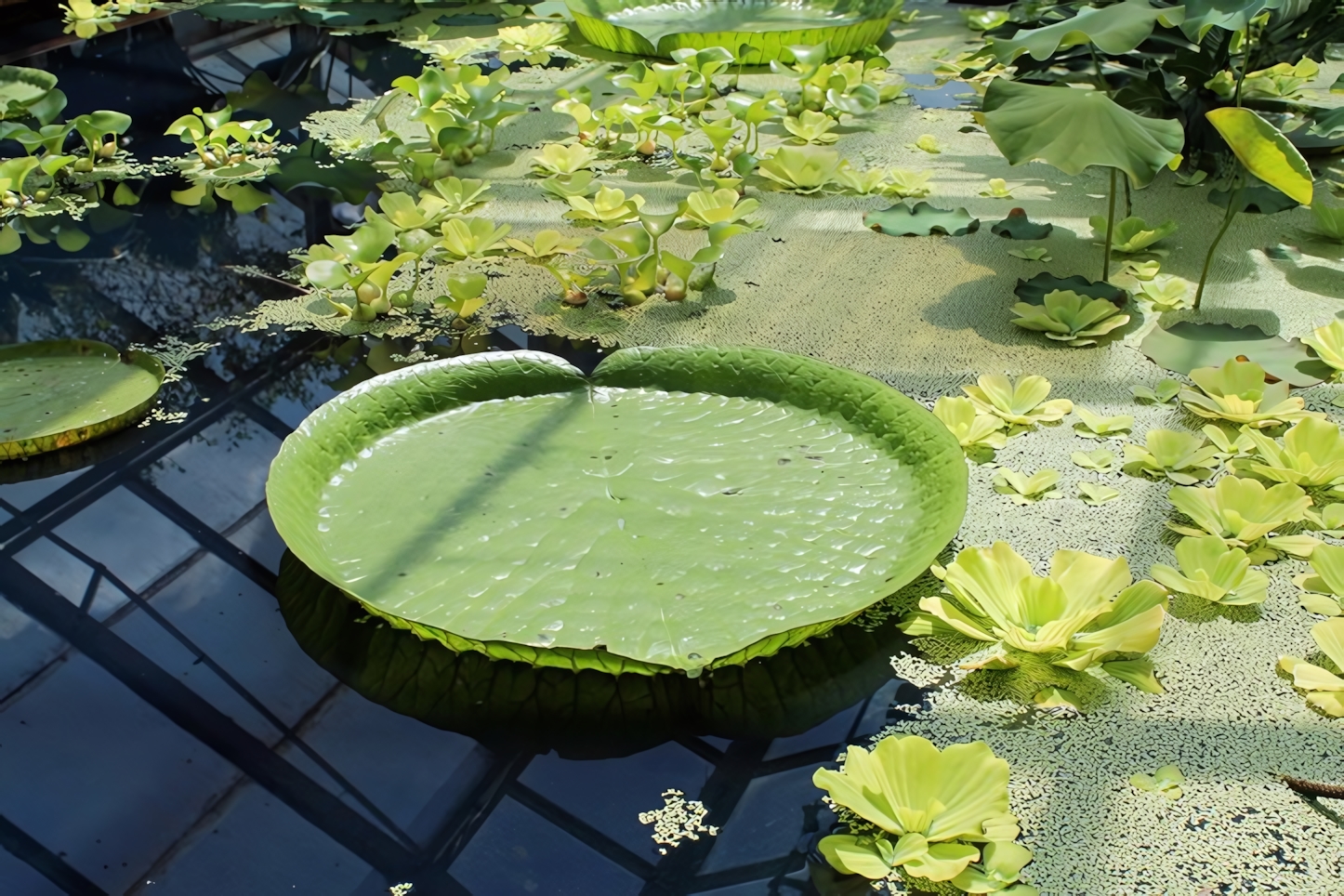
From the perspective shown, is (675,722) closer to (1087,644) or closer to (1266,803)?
(1087,644)

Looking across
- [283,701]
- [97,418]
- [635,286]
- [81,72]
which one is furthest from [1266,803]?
[81,72]

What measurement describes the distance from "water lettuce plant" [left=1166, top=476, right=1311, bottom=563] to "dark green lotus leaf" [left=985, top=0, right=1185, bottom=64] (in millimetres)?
902

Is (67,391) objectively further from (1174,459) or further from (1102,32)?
(1102,32)

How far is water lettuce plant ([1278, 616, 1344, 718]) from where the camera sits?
122 cm

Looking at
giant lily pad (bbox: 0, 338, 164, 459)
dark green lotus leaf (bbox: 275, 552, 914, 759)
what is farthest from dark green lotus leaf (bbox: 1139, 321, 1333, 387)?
giant lily pad (bbox: 0, 338, 164, 459)


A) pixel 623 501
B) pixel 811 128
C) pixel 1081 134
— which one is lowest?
pixel 811 128

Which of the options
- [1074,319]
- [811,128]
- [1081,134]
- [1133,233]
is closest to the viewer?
[1081,134]

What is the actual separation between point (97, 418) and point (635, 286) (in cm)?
95

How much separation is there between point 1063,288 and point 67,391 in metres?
1.70

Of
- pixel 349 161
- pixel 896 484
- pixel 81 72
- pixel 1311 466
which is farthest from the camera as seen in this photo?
pixel 81 72

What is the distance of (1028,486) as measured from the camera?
5.24ft

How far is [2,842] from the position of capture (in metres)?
1.08

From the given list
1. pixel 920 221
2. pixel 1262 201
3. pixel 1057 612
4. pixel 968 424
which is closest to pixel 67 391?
pixel 968 424

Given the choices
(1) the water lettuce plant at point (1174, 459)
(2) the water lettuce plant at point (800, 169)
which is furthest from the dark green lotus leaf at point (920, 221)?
(1) the water lettuce plant at point (1174, 459)
